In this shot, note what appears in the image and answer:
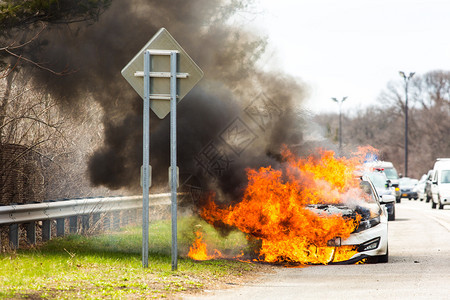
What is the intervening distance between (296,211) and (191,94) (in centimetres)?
346

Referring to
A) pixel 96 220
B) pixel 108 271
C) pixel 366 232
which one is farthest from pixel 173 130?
pixel 96 220

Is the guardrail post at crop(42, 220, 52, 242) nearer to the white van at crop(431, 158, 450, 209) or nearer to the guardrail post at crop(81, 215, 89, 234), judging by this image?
the guardrail post at crop(81, 215, 89, 234)

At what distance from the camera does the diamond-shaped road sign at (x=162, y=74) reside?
916 centimetres

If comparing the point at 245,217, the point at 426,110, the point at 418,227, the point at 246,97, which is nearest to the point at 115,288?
the point at 245,217

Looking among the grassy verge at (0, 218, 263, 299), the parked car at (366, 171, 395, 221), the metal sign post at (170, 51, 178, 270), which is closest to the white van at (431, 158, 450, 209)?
the parked car at (366, 171, 395, 221)

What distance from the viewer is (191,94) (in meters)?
13.2

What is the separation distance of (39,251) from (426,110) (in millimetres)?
67636

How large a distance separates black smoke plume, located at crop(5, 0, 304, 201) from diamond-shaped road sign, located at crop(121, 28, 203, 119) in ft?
9.43

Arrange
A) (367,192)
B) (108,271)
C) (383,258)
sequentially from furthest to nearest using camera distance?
(367,192)
(383,258)
(108,271)

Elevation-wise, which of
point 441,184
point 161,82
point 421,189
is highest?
point 161,82

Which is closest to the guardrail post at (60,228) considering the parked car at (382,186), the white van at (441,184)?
the parked car at (382,186)

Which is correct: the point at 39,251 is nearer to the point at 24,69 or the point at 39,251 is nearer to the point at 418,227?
the point at 24,69

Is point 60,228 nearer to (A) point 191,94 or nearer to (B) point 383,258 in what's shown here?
(A) point 191,94

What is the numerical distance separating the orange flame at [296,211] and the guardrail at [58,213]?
244 cm
